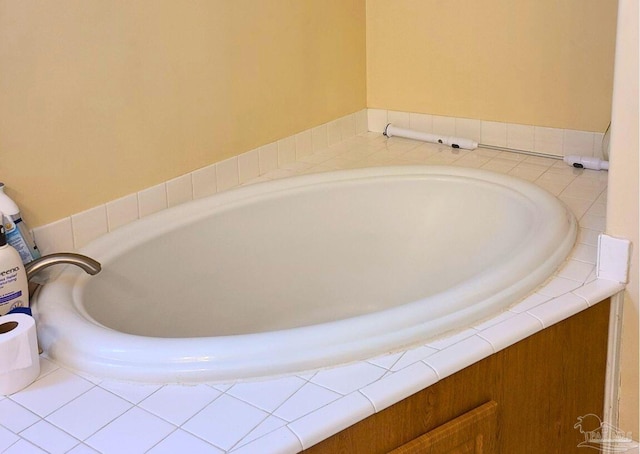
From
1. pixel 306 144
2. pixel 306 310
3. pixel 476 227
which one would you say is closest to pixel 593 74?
pixel 476 227

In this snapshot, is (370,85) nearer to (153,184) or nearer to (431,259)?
(431,259)

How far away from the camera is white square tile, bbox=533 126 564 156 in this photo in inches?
91.7

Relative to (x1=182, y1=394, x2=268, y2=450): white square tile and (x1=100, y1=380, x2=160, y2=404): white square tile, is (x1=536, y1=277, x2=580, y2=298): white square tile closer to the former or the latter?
(x1=182, y1=394, x2=268, y2=450): white square tile

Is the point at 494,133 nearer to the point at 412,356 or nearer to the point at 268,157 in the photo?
the point at 268,157

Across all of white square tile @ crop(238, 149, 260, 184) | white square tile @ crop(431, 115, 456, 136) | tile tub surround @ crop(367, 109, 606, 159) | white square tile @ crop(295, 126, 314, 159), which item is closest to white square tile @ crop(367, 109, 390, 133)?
tile tub surround @ crop(367, 109, 606, 159)

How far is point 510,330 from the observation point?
1.39m

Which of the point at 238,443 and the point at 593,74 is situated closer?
the point at 238,443

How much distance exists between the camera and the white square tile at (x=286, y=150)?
7.69 ft

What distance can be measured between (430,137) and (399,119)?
0.17 metres

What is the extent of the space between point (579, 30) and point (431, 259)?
0.78 metres

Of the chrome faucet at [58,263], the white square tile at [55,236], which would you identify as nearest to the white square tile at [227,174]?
the white square tile at [55,236]

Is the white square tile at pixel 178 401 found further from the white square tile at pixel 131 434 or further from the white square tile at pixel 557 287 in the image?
the white square tile at pixel 557 287

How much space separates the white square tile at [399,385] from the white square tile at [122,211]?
0.88 metres

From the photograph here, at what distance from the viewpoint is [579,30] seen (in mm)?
2182
